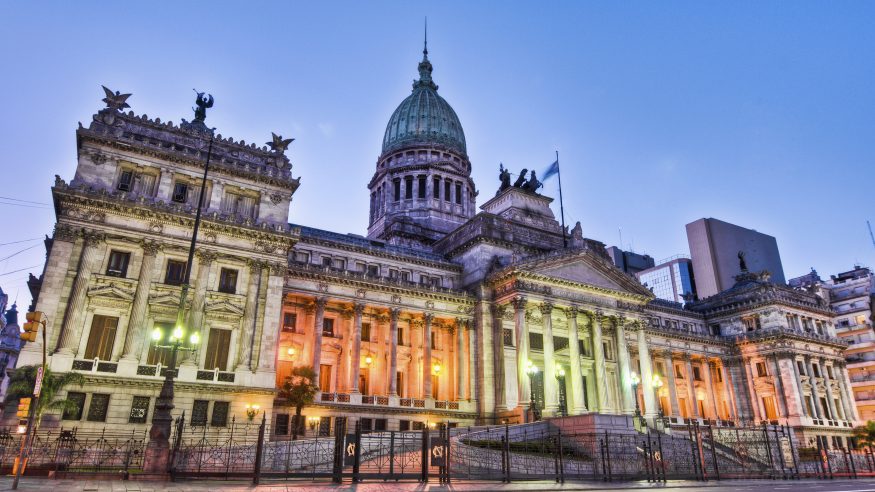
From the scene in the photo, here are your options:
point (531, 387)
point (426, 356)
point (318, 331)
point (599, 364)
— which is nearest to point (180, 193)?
point (318, 331)

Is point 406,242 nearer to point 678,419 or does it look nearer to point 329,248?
point 329,248

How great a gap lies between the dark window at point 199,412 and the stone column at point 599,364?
105 feet

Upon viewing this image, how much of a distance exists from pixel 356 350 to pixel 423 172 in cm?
3774

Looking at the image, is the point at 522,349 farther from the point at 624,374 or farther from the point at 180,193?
the point at 180,193

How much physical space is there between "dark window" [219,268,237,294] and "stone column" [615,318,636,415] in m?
34.3

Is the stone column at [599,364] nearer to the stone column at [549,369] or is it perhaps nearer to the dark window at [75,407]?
the stone column at [549,369]

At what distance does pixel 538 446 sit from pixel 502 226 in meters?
27.2

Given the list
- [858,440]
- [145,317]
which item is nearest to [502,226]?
[145,317]

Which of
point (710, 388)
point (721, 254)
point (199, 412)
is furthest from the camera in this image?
point (721, 254)

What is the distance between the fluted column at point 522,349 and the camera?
48228 mm

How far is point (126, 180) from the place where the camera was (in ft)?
133

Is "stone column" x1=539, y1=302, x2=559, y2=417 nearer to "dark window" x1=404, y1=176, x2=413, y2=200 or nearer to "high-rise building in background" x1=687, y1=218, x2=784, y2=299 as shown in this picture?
"dark window" x1=404, y1=176, x2=413, y2=200

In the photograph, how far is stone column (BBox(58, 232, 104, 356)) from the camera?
34.8m

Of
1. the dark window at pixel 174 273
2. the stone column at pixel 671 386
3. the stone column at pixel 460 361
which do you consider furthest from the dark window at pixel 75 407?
the stone column at pixel 671 386
